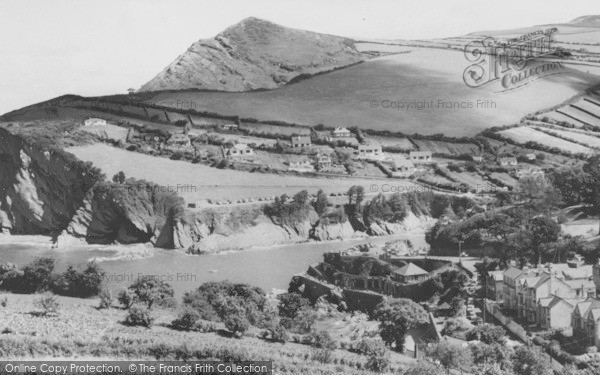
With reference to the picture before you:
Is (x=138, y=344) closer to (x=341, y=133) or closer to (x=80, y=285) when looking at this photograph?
(x=80, y=285)

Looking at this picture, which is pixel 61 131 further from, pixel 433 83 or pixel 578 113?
pixel 578 113

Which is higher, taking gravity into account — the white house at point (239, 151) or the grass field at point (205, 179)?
the white house at point (239, 151)

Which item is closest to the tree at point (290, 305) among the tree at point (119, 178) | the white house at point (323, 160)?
the tree at point (119, 178)

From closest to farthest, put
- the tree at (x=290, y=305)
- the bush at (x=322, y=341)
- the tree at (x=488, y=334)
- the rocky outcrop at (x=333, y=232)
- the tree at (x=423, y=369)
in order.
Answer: the tree at (x=423, y=369) → the bush at (x=322, y=341) → the tree at (x=488, y=334) → the tree at (x=290, y=305) → the rocky outcrop at (x=333, y=232)

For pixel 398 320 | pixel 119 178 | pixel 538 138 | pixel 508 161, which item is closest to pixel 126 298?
pixel 398 320

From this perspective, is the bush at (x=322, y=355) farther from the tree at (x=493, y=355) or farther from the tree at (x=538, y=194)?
the tree at (x=538, y=194)

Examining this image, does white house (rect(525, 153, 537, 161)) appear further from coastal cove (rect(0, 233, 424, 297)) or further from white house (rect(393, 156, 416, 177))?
coastal cove (rect(0, 233, 424, 297))

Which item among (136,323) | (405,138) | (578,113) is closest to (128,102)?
(405,138)
